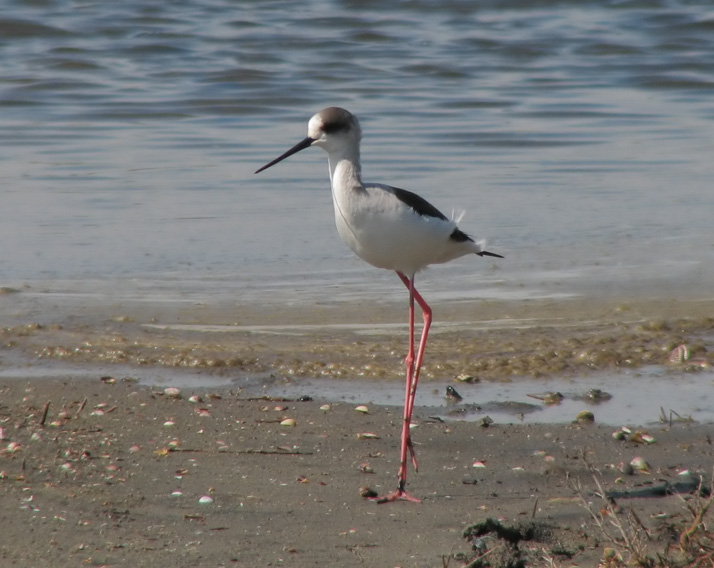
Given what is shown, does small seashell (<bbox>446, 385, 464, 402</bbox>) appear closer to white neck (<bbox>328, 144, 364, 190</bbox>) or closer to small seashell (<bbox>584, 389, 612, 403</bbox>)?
small seashell (<bbox>584, 389, 612, 403</bbox>)

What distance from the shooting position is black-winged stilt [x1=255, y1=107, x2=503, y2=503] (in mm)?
4016

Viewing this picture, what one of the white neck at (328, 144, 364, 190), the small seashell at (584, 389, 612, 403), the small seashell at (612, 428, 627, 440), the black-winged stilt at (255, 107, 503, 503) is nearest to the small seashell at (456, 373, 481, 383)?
the small seashell at (584, 389, 612, 403)

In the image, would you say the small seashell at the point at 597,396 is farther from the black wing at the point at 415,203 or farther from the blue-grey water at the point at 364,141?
the blue-grey water at the point at 364,141

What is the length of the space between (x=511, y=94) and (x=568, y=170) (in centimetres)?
399

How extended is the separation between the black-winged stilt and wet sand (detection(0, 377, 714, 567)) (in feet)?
0.99

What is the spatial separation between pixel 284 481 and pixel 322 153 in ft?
23.2

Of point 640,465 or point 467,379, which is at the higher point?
point 640,465

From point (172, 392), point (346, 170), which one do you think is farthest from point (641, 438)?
point (172, 392)

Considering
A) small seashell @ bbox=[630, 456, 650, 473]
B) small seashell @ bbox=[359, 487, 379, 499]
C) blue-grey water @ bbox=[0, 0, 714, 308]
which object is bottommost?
blue-grey water @ bbox=[0, 0, 714, 308]

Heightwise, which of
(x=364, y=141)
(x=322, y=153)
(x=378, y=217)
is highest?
(x=378, y=217)

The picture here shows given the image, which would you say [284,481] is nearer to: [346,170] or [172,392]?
[172,392]

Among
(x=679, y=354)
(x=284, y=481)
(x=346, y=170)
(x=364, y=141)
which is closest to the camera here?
(x=284, y=481)

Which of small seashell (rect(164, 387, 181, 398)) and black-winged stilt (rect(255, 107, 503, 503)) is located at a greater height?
black-winged stilt (rect(255, 107, 503, 503))

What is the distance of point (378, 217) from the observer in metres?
4.01
